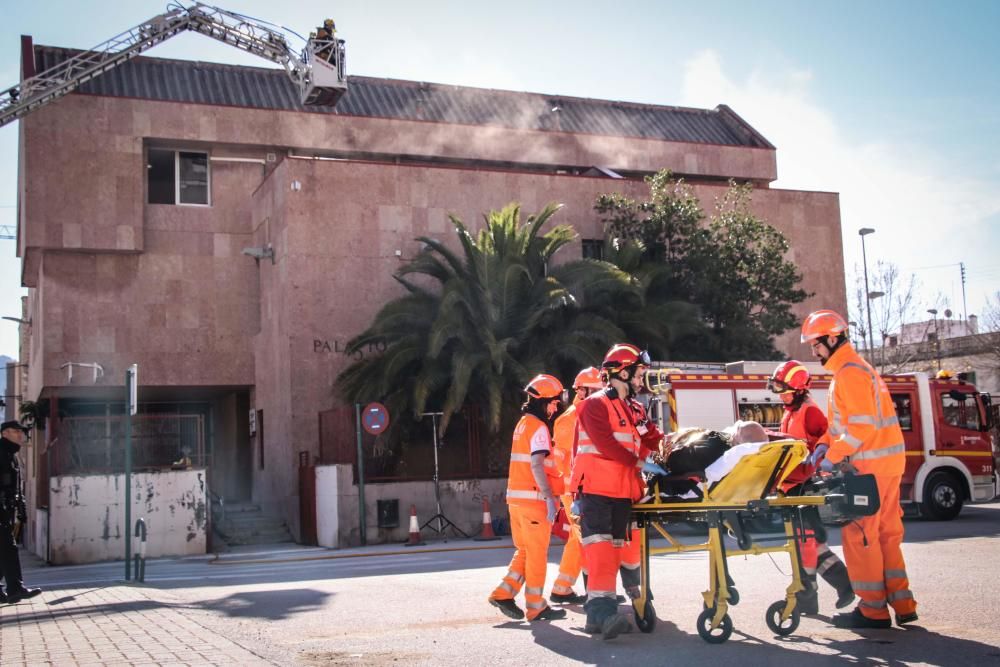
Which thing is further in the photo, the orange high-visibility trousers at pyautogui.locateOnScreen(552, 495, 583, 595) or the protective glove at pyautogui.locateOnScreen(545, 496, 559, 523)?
the orange high-visibility trousers at pyautogui.locateOnScreen(552, 495, 583, 595)

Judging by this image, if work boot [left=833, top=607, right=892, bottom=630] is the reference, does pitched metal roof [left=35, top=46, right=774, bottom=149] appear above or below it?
above

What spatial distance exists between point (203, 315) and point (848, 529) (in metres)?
23.3

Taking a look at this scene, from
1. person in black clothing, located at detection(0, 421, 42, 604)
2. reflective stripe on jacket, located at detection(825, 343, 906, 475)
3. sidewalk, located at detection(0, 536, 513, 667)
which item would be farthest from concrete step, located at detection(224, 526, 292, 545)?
reflective stripe on jacket, located at detection(825, 343, 906, 475)

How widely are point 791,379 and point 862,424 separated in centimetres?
194

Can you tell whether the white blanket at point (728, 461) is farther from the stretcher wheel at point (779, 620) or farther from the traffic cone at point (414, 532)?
the traffic cone at point (414, 532)

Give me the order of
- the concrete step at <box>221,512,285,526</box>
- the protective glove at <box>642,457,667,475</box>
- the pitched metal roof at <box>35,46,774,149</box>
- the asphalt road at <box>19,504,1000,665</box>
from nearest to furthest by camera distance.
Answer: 1. the asphalt road at <box>19,504,1000,665</box>
2. the protective glove at <box>642,457,667,475</box>
3. the concrete step at <box>221,512,285,526</box>
4. the pitched metal roof at <box>35,46,774,149</box>

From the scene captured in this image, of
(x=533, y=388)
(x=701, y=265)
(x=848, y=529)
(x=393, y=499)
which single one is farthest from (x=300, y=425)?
(x=848, y=529)

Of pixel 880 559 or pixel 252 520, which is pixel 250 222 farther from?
pixel 880 559

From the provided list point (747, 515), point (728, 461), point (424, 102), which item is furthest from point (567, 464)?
point (424, 102)

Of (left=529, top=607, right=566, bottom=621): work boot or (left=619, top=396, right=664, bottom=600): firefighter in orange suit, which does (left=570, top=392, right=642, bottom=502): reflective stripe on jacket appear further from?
(left=529, top=607, right=566, bottom=621): work boot

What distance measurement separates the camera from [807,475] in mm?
8234

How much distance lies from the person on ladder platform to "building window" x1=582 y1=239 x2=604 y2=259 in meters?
18.9

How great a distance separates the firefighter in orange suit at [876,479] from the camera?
289 inches

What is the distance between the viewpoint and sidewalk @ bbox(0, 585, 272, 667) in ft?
A: 22.6
